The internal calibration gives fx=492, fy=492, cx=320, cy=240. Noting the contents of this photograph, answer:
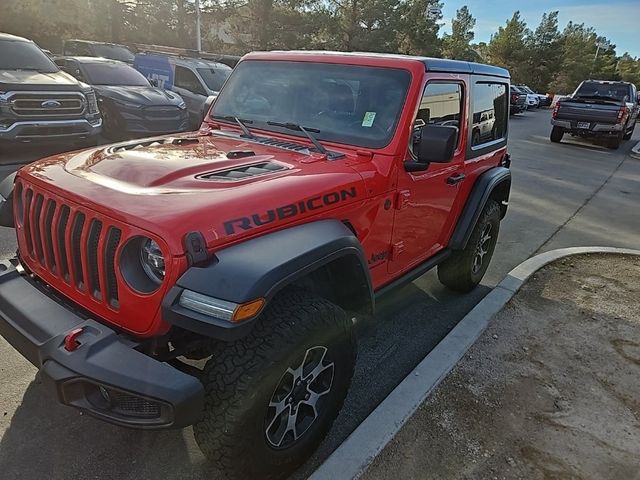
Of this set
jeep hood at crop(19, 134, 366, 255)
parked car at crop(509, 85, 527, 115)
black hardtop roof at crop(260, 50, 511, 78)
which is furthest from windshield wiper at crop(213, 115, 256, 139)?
parked car at crop(509, 85, 527, 115)

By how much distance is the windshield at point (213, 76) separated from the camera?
11906 mm

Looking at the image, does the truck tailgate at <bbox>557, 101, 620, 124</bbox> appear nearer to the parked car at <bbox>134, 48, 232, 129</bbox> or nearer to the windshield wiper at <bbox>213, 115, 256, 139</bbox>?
the parked car at <bbox>134, 48, 232, 129</bbox>

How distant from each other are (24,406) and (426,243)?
267 cm

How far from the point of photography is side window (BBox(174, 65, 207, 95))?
39.0ft

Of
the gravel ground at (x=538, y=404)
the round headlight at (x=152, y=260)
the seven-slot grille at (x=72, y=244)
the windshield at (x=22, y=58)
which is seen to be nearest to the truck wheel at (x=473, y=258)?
the gravel ground at (x=538, y=404)

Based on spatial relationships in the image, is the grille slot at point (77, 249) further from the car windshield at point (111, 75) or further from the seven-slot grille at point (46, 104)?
the car windshield at point (111, 75)

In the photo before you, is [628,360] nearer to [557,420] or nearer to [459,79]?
[557,420]

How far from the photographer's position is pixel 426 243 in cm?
354

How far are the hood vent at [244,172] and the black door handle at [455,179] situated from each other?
1.42 meters

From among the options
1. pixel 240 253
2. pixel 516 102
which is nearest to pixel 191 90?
pixel 240 253

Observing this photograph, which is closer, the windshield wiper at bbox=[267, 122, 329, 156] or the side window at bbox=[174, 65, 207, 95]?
the windshield wiper at bbox=[267, 122, 329, 156]

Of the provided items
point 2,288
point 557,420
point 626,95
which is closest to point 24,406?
point 2,288

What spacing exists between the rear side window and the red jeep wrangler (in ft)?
0.06

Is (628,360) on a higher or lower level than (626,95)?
lower
